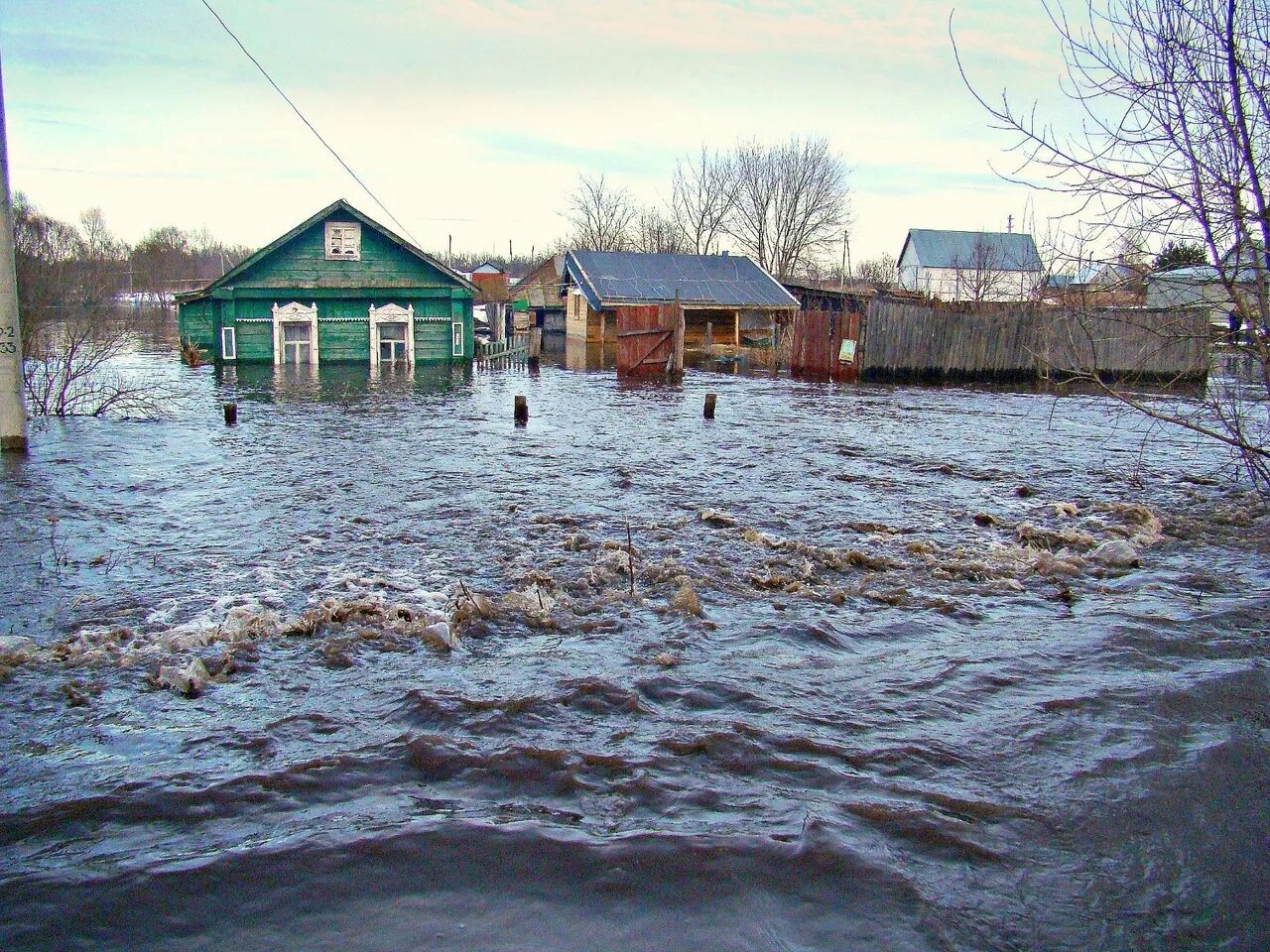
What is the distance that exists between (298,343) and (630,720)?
27.0 metres

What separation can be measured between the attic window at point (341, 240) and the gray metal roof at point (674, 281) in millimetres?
15365

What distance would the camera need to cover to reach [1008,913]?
3.13 meters

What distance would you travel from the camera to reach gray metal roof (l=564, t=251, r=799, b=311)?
42438 millimetres

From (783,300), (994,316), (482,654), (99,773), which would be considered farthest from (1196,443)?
(783,300)

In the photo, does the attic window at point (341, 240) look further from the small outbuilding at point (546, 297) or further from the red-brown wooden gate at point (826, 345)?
the small outbuilding at point (546, 297)

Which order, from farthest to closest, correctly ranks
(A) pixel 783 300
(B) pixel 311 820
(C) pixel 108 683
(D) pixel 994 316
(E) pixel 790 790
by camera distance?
(A) pixel 783 300 < (D) pixel 994 316 < (C) pixel 108 683 < (E) pixel 790 790 < (B) pixel 311 820

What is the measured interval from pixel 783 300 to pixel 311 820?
135 feet

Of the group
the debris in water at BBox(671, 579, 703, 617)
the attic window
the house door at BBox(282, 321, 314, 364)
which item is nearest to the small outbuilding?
the attic window

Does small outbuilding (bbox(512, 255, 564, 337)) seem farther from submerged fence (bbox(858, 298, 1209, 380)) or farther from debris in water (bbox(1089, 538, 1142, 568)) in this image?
debris in water (bbox(1089, 538, 1142, 568))

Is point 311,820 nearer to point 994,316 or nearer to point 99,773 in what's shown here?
point 99,773

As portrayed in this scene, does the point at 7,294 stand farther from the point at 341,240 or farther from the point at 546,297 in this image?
the point at 546,297

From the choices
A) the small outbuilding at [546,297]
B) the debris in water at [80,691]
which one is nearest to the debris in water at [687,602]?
the debris in water at [80,691]

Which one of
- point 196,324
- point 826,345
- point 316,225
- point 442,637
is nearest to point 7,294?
point 442,637

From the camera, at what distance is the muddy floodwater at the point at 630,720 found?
3158 millimetres
